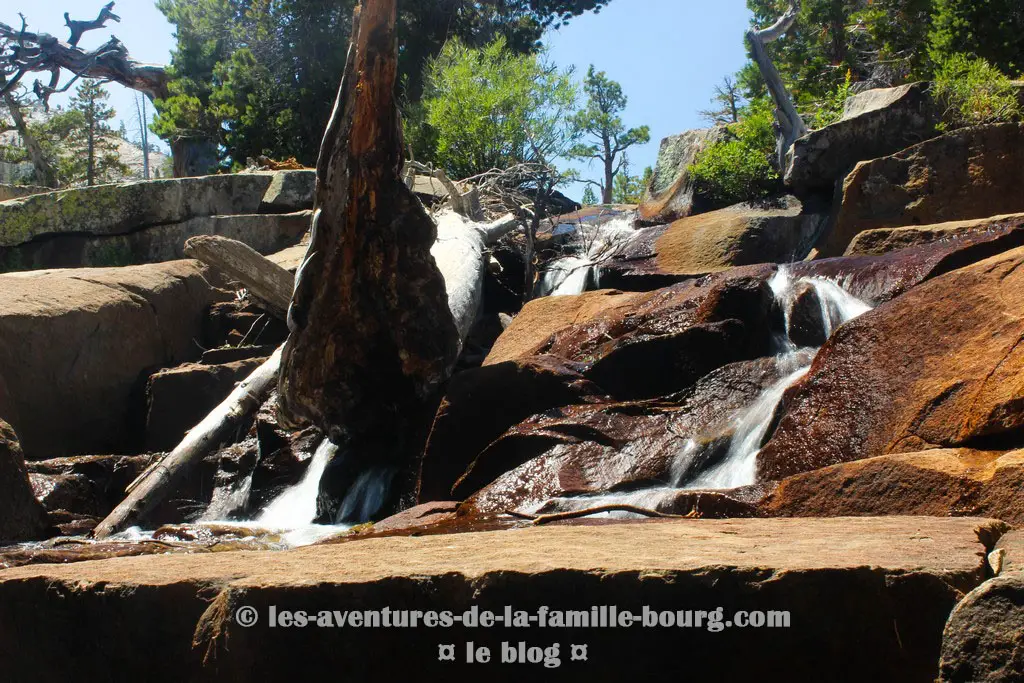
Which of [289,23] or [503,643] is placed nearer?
[503,643]

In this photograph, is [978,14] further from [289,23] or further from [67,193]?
[289,23]

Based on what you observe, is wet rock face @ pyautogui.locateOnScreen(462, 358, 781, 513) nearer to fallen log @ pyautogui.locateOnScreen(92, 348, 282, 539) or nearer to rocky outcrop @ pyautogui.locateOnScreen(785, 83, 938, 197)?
fallen log @ pyautogui.locateOnScreen(92, 348, 282, 539)

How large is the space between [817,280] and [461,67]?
10335mm

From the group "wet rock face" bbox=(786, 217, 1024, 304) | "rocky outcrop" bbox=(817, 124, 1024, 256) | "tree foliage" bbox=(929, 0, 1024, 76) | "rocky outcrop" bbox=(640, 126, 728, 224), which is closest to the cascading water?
"wet rock face" bbox=(786, 217, 1024, 304)

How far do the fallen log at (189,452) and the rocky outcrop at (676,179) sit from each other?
7.22m

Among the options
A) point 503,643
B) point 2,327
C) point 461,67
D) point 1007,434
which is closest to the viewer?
point 503,643

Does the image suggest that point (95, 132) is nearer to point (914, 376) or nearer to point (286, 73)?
point (286, 73)

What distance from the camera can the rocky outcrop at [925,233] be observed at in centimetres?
761

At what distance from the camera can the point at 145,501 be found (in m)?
7.42

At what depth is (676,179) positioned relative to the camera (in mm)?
15148

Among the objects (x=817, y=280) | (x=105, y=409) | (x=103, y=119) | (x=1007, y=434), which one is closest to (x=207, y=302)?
(x=105, y=409)

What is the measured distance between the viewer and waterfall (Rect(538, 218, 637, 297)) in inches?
456

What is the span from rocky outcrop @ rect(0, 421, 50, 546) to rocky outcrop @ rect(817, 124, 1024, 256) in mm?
8110

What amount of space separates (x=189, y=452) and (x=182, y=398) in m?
1.90
